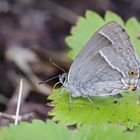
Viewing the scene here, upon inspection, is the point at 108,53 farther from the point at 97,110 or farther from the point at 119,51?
the point at 97,110

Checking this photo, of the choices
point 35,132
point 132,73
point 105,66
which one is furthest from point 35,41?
point 35,132

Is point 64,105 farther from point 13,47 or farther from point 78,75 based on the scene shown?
point 13,47

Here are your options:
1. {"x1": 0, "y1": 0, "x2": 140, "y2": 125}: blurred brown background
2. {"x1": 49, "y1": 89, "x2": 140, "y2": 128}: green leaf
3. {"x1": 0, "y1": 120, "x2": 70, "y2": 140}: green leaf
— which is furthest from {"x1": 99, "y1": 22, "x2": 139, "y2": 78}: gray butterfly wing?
{"x1": 0, "y1": 0, "x2": 140, "y2": 125}: blurred brown background

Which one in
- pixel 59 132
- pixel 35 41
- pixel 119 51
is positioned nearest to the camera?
pixel 59 132

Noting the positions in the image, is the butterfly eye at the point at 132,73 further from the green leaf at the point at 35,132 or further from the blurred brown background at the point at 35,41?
the blurred brown background at the point at 35,41

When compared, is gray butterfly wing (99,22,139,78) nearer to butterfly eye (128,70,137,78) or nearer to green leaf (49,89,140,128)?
butterfly eye (128,70,137,78)

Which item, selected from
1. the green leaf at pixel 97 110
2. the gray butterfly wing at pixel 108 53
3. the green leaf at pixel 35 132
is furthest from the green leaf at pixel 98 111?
the green leaf at pixel 35 132
